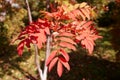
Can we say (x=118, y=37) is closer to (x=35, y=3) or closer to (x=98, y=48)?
(x=98, y=48)

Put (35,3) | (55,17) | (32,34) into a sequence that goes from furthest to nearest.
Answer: (35,3) → (55,17) → (32,34)

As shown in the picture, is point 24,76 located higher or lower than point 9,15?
lower

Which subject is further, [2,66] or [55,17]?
[2,66]

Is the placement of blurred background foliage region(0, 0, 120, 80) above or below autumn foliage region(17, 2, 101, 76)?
below

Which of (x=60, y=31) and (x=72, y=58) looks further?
(x=72, y=58)

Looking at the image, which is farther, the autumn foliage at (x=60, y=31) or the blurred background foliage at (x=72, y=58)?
the blurred background foliage at (x=72, y=58)

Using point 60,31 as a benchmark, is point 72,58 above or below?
below

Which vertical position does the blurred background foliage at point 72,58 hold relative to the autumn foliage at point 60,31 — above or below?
below

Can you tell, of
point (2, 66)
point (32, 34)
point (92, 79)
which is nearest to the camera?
point (32, 34)

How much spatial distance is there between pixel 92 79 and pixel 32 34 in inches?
154

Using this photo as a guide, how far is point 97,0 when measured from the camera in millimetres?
11414

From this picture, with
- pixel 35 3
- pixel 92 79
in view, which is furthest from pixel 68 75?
pixel 35 3

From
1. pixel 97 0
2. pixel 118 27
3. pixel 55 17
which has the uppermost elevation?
pixel 55 17

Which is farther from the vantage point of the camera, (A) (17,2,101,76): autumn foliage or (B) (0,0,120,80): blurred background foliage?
(B) (0,0,120,80): blurred background foliage
